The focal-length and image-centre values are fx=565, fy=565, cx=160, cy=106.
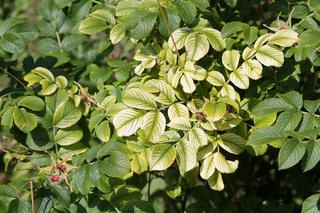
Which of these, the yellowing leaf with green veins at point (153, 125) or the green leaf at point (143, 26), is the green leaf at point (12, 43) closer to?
the green leaf at point (143, 26)

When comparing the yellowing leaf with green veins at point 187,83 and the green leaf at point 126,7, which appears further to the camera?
the green leaf at point 126,7

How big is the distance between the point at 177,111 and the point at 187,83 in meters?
0.08

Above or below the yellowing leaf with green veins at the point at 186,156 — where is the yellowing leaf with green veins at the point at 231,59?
above

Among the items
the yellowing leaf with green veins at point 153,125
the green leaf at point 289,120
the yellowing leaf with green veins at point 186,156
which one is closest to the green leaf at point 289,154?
the green leaf at point 289,120

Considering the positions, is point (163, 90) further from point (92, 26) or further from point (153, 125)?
point (92, 26)

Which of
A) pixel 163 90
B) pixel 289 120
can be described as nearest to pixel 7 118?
pixel 163 90

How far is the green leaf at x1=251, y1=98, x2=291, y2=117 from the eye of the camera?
1572 millimetres

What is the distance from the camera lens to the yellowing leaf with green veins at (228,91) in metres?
1.61

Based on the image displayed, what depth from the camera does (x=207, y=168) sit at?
155 cm

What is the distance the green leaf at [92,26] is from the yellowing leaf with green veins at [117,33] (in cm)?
8

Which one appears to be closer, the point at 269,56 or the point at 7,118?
the point at 269,56

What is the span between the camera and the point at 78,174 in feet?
5.26

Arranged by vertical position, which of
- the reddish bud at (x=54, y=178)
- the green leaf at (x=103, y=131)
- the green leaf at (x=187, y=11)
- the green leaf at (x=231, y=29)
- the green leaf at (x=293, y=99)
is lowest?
the reddish bud at (x=54, y=178)

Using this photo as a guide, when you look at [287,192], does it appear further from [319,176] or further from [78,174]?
[78,174]
